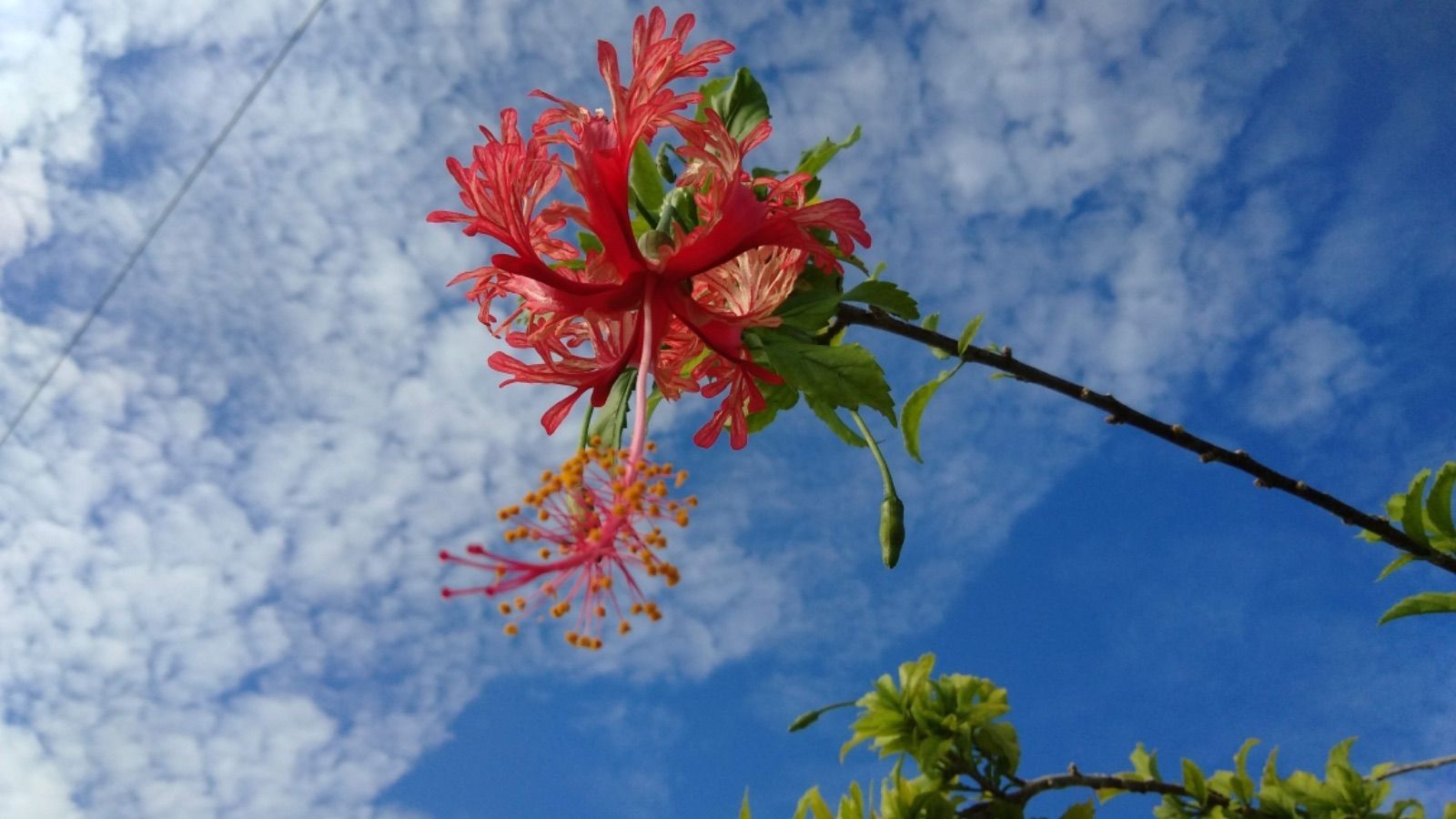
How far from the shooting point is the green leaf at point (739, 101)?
1.57 metres

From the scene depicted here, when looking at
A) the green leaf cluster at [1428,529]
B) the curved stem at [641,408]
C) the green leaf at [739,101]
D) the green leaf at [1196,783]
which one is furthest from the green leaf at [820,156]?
the green leaf at [1196,783]

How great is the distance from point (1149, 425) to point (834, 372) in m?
0.62

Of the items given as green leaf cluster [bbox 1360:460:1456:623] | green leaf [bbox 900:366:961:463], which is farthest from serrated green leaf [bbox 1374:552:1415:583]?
green leaf [bbox 900:366:961:463]

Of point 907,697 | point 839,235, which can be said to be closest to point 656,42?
point 839,235

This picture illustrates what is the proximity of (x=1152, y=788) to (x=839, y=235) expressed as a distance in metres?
1.90

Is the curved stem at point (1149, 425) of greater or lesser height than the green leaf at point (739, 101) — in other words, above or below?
below

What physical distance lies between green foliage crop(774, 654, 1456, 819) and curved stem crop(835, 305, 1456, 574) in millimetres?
718

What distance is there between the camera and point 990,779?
2203 mm

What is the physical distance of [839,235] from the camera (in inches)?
51.8

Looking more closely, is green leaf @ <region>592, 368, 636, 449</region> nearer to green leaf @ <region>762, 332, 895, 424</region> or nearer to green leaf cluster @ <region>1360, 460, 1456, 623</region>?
green leaf @ <region>762, 332, 895, 424</region>

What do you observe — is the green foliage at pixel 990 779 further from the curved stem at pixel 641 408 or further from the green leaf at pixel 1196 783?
the curved stem at pixel 641 408

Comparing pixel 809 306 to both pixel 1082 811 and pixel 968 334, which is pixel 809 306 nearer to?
pixel 968 334

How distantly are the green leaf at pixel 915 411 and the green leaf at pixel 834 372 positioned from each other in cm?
21

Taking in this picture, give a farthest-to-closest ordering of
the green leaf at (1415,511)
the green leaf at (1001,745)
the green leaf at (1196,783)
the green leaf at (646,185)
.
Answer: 1. the green leaf at (1196,783)
2. the green leaf at (1001,745)
3. the green leaf at (1415,511)
4. the green leaf at (646,185)
